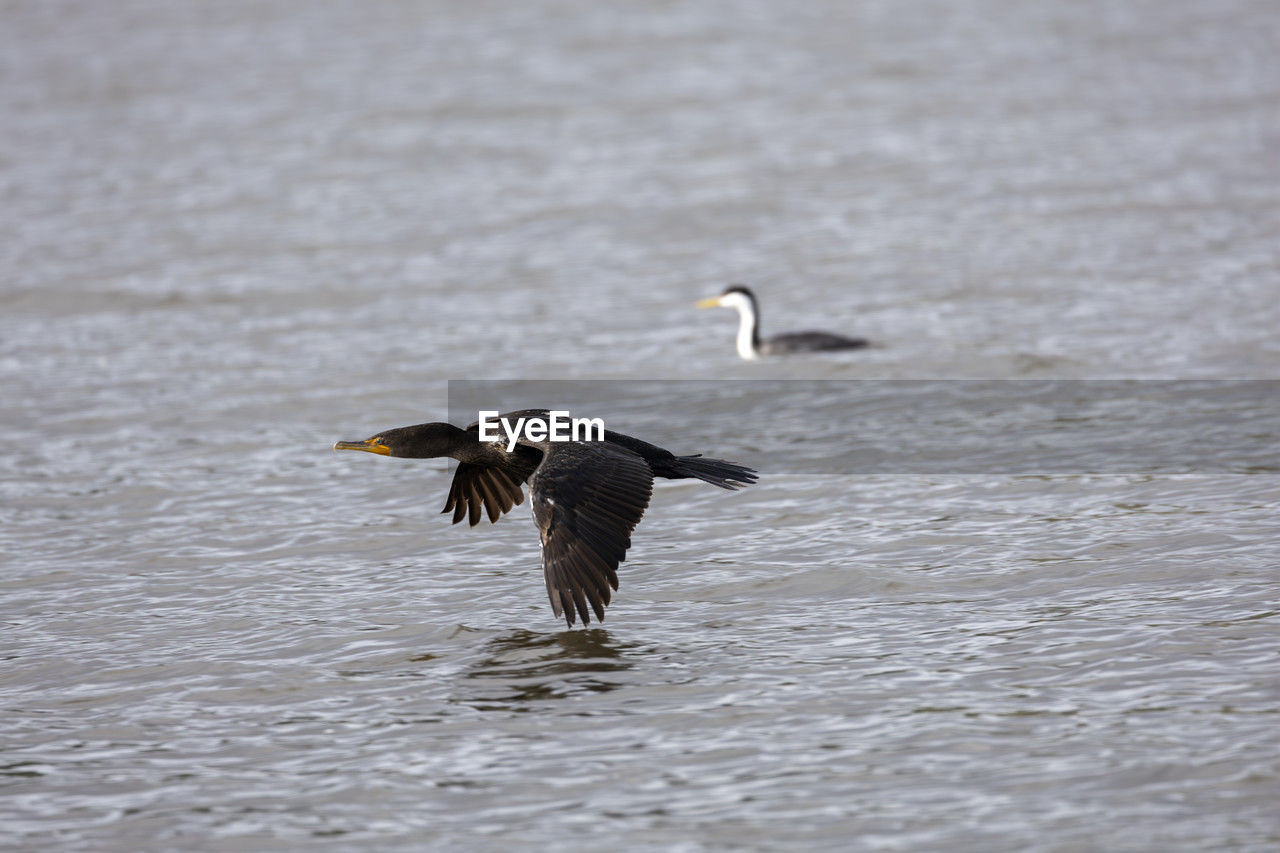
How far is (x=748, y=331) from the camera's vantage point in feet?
46.2

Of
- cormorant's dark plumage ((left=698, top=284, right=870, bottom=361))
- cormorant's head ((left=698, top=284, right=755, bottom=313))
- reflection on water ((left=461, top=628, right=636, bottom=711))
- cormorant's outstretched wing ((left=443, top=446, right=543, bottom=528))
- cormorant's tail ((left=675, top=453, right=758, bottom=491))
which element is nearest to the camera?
reflection on water ((left=461, top=628, right=636, bottom=711))

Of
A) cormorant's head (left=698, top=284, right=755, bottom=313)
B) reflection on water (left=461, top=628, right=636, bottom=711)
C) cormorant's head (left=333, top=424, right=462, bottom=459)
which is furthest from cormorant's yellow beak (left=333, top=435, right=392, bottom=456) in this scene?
cormorant's head (left=698, top=284, right=755, bottom=313)

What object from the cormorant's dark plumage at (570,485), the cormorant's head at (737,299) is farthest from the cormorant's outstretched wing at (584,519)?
the cormorant's head at (737,299)

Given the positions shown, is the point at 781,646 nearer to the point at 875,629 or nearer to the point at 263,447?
the point at 875,629

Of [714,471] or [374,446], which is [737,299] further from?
[374,446]

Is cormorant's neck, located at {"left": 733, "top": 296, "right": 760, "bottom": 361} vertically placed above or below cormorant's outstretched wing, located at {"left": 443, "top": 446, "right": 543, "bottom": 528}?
above

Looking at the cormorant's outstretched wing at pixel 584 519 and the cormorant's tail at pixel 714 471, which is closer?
the cormorant's outstretched wing at pixel 584 519

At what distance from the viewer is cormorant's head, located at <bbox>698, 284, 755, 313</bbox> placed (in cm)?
1422

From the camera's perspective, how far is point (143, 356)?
14.5 meters

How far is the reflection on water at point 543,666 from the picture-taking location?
741cm

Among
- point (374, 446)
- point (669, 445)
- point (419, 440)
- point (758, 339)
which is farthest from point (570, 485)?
point (758, 339)

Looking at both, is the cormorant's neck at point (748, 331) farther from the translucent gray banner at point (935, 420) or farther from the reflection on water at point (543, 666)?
the reflection on water at point (543, 666)

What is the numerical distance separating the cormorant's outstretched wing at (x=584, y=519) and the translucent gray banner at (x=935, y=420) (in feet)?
9.99

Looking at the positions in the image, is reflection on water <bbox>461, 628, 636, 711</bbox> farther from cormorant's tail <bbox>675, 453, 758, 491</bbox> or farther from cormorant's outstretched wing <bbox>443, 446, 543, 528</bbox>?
cormorant's outstretched wing <bbox>443, 446, 543, 528</bbox>
